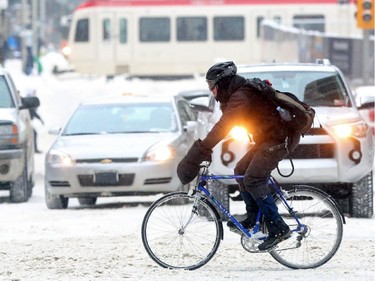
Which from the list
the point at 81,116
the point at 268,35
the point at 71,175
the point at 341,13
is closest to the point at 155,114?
the point at 81,116

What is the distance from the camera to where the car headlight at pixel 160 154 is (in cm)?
1686

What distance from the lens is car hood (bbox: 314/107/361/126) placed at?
46.9 ft

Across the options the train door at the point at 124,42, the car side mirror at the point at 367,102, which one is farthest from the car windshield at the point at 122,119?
the train door at the point at 124,42

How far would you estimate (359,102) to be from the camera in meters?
15.3

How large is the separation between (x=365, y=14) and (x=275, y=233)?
1822 centimetres

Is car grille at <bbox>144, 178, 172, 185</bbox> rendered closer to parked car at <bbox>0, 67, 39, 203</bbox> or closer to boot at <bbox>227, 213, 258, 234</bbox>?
parked car at <bbox>0, 67, 39, 203</bbox>

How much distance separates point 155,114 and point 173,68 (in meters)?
31.8

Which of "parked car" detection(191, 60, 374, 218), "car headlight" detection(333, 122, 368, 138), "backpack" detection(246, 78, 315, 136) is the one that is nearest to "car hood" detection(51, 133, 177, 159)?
"parked car" detection(191, 60, 374, 218)

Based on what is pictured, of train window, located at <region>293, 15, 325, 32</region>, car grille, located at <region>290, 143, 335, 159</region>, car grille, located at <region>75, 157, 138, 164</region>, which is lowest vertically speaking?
train window, located at <region>293, 15, 325, 32</region>

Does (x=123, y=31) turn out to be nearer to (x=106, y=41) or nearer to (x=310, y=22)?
(x=106, y=41)

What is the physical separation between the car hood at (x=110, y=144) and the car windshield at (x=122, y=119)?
0.30 metres

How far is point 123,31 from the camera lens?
4981cm

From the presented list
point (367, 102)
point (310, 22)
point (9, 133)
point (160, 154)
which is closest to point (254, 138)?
point (367, 102)

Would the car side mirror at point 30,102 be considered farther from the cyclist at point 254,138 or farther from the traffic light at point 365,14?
the traffic light at point 365,14
